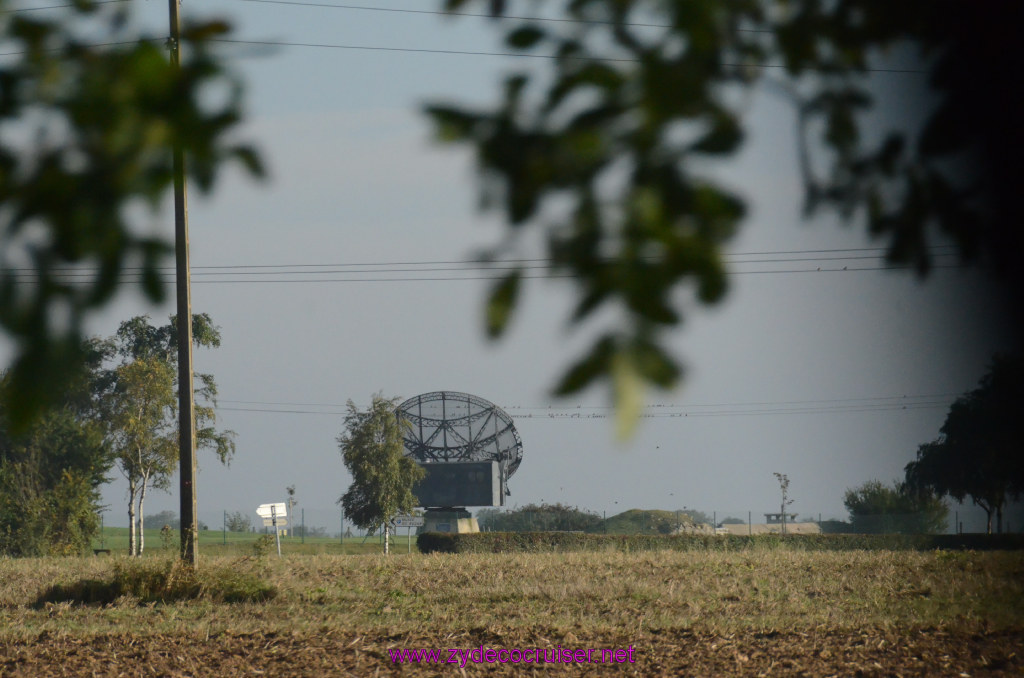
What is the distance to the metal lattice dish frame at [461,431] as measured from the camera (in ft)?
150

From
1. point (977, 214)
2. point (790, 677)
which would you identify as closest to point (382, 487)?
point (790, 677)

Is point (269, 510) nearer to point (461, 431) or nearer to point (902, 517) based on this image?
point (461, 431)

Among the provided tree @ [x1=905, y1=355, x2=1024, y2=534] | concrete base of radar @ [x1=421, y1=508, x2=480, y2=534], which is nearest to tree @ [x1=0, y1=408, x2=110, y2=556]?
concrete base of radar @ [x1=421, y1=508, x2=480, y2=534]

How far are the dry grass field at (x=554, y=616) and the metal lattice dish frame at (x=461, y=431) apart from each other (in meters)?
27.5

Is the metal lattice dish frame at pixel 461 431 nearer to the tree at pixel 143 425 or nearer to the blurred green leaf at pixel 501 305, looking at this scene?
the tree at pixel 143 425

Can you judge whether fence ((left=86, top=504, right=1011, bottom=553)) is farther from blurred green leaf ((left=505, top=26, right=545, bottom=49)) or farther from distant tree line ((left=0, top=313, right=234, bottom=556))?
blurred green leaf ((left=505, top=26, right=545, bottom=49))

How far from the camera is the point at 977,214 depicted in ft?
10.5

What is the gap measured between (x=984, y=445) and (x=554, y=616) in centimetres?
1044

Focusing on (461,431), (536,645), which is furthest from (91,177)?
(461,431)

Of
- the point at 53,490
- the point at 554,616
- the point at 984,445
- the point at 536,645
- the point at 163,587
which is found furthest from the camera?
the point at 53,490

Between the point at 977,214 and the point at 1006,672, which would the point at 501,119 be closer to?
the point at 977,214

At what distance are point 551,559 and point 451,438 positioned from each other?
95.6ft

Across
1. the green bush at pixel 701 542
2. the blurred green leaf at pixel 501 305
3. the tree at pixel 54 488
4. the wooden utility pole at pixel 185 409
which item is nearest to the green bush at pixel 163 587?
the wooden utility pole at pixel 185 409

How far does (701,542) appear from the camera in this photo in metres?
23.7
